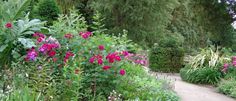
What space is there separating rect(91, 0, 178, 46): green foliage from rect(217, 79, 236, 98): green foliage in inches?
325

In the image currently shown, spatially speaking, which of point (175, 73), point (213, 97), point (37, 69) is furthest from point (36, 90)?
point (175, 73)

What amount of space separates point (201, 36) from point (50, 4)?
16.3 metres

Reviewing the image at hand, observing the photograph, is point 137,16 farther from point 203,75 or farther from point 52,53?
Result: point 52,53

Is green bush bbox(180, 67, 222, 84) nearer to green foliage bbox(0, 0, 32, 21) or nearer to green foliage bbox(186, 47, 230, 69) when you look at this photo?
green foliage bbox(186, 47, 230, 69)

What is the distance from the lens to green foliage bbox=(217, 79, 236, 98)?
796 centimetres

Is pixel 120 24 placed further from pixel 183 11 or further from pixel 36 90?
pixel 36 90

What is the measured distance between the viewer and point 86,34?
5.22 m

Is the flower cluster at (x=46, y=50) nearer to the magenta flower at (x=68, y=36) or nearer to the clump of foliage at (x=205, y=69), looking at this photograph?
the magenta flower at (x=68, y=36)

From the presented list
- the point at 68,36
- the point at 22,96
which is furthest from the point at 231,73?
the point at 22,96

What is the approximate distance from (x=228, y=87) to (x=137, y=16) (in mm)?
8826

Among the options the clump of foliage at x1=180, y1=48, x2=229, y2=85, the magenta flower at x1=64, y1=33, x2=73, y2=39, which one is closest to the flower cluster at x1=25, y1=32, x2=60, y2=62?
the magenta flower at x1=64, y1=33, x2=73, y2=39

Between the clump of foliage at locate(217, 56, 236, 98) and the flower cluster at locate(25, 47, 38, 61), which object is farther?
the clump of foliage at locate(217, 56, 236, 98)

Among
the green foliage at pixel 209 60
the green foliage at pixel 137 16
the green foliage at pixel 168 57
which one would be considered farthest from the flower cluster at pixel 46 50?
the green foliage at pixel 137 16

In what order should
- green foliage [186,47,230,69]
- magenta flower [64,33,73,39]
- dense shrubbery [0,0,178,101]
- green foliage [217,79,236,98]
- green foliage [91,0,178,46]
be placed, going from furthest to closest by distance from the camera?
green foliage [91,0,178,46] → green foliage [186,47,230,69] → green foliage [217,79,236,98] → magenta flower [64,33,73,39] → dense shrubbery [0,0,178,101]
